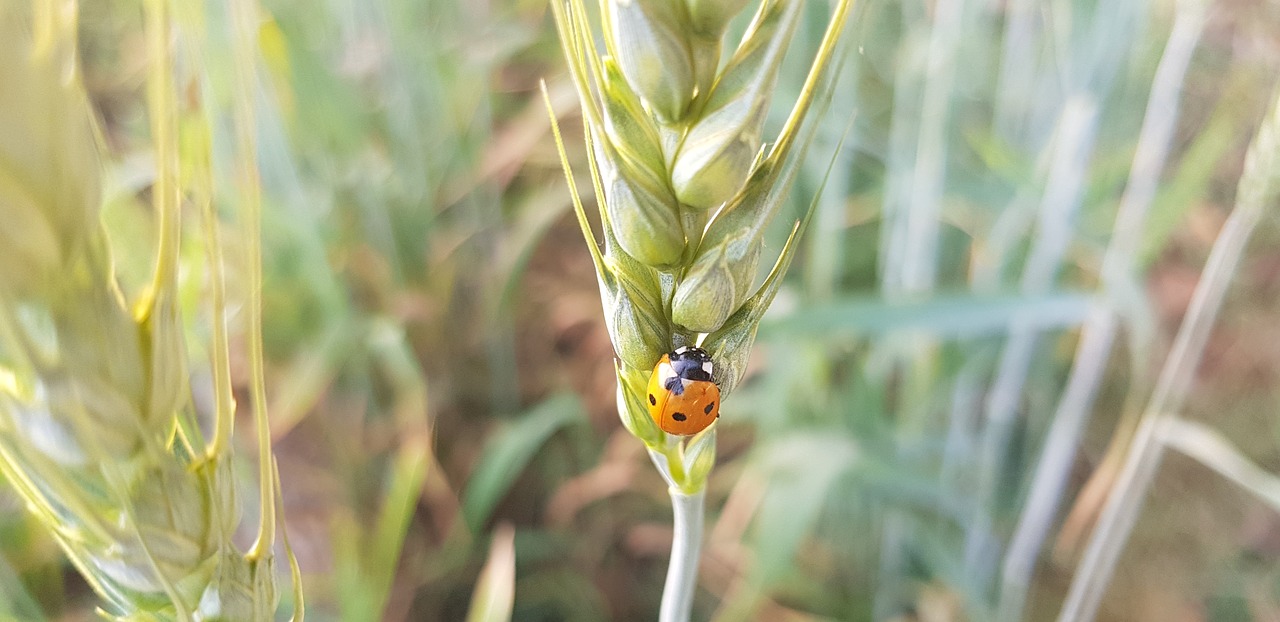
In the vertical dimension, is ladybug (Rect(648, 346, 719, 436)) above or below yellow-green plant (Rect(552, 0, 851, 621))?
below

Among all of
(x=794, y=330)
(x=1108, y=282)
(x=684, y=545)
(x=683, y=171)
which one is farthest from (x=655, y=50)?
(x=1108, y=282)

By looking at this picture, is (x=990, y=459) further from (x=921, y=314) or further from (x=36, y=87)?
(x=36, y=87)

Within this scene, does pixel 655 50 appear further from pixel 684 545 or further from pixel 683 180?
pixel 684 545

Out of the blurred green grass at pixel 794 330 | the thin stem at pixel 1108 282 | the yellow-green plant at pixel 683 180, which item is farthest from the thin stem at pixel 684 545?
the thin stem at pixel 1108 282

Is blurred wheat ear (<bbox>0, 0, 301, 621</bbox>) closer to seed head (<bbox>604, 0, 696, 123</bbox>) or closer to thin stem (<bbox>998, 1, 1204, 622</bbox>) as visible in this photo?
seed head (<bbox>604, 0, 696, 123</bbox>)

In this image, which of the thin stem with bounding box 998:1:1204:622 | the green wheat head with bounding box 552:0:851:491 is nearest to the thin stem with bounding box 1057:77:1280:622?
the thin stem with bounding box 998:1:1204:622

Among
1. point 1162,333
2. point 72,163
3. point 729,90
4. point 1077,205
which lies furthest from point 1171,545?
point 72,163

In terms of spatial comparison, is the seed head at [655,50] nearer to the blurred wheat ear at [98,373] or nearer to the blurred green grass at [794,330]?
the blurred wheat ear at [98,373]
